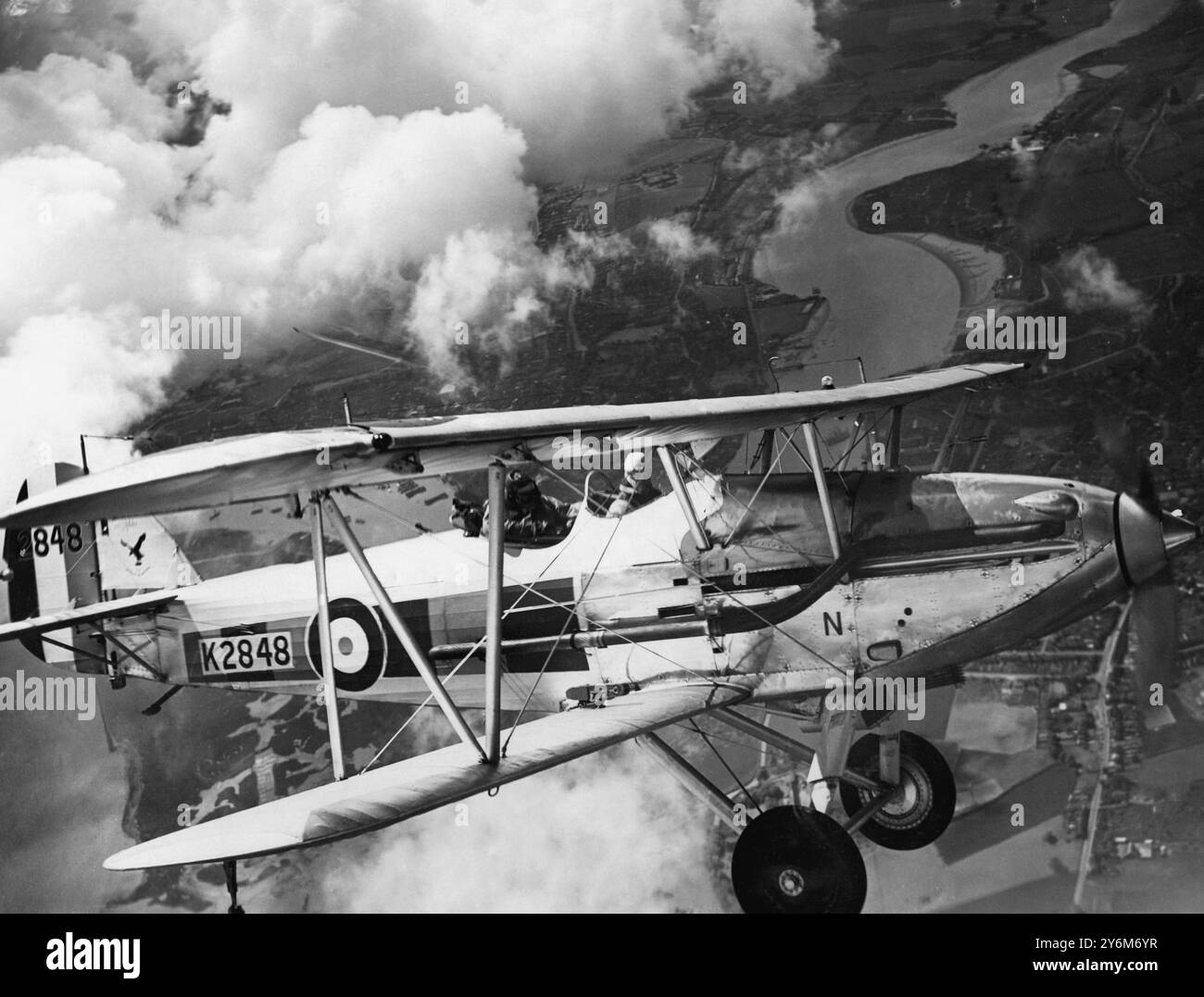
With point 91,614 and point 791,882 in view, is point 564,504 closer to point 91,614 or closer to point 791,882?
point 791,882

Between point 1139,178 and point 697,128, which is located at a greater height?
point 697,128

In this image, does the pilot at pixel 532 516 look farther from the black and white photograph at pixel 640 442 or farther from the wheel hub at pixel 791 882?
the wheel hub at pixel 791 882

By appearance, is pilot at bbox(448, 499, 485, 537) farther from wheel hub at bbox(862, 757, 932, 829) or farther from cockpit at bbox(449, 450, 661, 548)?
wheel hub at bbox(862, 757, 932, 829)

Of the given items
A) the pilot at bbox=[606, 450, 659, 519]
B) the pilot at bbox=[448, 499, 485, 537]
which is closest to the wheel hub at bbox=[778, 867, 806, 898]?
the pilot at bbox=[606, 450, 659, 519]

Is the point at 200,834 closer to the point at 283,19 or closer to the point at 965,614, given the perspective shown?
the point at 965,614

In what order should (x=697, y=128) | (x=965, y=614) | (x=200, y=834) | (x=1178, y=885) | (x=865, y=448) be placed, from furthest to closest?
(x=697, y=128) < (x=865, y=448) < (x=1178, y=885) < (x=965, y=614) < (x=200, y=834)

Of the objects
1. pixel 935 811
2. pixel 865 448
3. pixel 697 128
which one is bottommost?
pixel 935 811

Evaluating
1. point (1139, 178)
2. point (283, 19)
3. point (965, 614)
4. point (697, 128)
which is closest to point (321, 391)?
point (283, 19)
